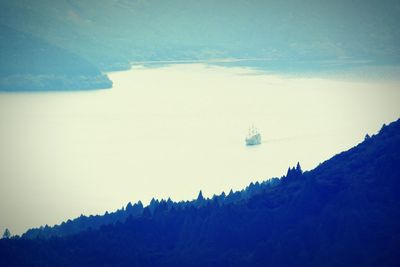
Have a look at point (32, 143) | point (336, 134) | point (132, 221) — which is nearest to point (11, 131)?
point (32, 143)

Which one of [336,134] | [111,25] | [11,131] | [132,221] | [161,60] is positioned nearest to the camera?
[132,221]

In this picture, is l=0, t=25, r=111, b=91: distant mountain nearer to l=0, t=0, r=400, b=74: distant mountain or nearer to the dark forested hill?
l=0, t=0, r=400, b=74: distant mountain

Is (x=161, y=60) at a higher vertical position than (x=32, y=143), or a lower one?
higher

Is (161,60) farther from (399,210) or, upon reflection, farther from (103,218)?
(399,210)

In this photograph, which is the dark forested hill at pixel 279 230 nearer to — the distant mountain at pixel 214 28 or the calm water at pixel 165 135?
the calm water at pixel 165 135

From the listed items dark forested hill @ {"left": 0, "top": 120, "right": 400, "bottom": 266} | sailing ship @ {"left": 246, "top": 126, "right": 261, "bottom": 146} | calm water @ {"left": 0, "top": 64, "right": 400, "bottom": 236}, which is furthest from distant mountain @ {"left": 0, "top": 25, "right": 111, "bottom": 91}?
dark forested hill @ {"left": 0, "top": 120, "right": 400, "bottom": 266}
